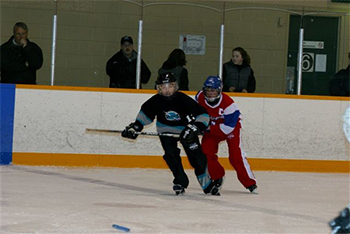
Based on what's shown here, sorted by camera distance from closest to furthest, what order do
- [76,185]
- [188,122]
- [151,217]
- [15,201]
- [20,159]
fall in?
[151,217]
[15,201]
[188,122]
[76,185]
[20,159]

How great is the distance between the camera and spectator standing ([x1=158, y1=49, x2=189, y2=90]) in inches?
342

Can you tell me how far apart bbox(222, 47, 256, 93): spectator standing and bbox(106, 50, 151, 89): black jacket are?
0.97 metres

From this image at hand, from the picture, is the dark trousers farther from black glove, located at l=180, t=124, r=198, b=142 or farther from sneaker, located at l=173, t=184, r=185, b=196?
black glove, located at l=180, t=124, r=198, b=142

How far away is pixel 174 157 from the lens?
6.53m

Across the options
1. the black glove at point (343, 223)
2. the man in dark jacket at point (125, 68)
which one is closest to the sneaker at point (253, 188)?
the man in dark jacket at point (125, 68)

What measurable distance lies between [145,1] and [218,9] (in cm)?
90

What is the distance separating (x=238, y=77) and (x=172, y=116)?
8.58ft

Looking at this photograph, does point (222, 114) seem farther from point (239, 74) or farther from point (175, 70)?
point (239, 74)

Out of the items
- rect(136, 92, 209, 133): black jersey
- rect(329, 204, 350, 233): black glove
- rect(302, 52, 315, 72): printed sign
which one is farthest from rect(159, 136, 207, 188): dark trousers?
rect(329, 204, 350, 233): black glove

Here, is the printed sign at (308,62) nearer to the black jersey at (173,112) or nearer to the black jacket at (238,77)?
the black jacket at (238,77)

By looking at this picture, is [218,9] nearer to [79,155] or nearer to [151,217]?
[79,155]

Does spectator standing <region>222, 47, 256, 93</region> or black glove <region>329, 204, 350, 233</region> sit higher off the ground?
spectator standing <region>222, 47, 256, 93</region>

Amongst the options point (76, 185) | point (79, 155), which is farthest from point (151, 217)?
point (79, 155)

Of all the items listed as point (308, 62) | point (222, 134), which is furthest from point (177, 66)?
point (222, 134)
